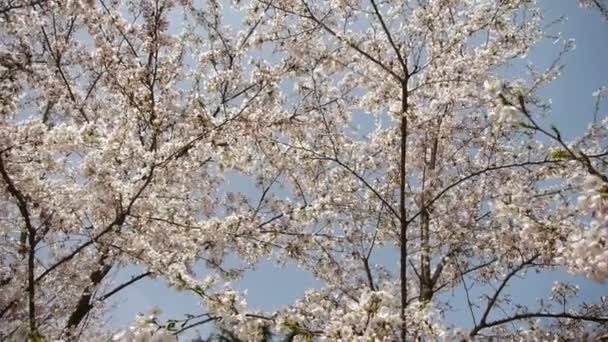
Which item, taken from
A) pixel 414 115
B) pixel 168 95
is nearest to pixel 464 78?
pixel 414 115

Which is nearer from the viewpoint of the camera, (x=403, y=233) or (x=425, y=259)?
(x=403, y=233)

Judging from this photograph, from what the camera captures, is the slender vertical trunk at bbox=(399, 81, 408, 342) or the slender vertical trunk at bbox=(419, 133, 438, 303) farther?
the slender vertical trunk at bbox=(419, 133, 438, 303)

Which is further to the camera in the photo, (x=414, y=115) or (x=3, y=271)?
(x=3, y=271)

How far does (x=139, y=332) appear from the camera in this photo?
284 centimetres

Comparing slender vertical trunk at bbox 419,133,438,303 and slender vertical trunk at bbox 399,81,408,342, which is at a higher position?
slender vertical trunk at bbox 419,133,438,303

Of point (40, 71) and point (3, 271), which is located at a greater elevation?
point (40, 71)

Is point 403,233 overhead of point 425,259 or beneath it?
beneath

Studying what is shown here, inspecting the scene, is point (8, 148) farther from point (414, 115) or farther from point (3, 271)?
point (414, 115)

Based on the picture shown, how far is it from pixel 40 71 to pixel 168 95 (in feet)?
5.81

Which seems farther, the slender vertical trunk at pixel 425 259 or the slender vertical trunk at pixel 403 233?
the slender vertical trunk at pixel 425 259

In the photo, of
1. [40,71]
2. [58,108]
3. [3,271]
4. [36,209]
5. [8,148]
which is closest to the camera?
[8,148]

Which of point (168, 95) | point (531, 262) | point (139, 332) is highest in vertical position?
point (168, 95)

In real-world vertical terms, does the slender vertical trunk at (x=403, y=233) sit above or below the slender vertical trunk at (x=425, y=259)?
below

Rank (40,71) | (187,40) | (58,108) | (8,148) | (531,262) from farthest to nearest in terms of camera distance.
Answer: (187,40)
(58,108)
(40,71)
(531,262)
(8,148)
